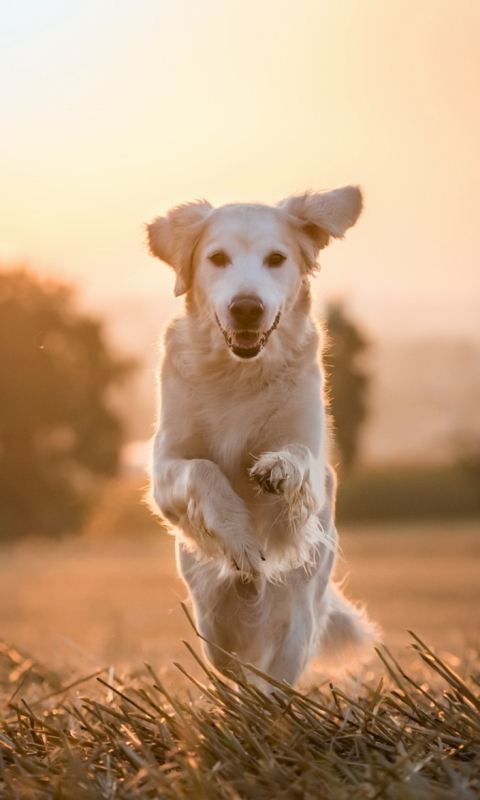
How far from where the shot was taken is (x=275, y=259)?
4938 millimetres

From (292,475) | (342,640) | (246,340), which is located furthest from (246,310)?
(342,640)

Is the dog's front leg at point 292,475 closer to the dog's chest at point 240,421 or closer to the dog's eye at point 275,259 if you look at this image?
the dog's chest at point 240,421

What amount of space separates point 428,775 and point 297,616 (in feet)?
8.88

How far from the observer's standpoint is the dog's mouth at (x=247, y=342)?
469 centimetres

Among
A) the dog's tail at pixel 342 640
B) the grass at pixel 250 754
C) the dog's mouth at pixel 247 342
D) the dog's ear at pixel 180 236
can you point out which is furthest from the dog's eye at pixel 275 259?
the grass at pixel 250 754

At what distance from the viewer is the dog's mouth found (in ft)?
15.4

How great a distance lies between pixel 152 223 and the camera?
5.47 m

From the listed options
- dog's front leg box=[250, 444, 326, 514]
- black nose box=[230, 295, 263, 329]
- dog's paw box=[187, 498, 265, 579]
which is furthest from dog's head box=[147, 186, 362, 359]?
dog's paw box=[187, 498, 265, 579]

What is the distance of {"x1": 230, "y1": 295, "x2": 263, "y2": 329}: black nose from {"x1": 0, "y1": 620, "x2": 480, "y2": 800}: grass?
79.7 inches

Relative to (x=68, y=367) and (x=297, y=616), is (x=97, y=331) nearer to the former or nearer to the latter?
(x=68, y=367)

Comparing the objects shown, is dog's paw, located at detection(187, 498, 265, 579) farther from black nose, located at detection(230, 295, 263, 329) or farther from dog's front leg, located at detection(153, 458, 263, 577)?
black nose, located at detection(230, 295, 263, 329)

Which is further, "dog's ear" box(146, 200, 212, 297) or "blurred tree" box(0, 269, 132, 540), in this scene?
"blurred tree" box(0, 269, 132, 540)

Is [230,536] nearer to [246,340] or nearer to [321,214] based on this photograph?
[246,340]

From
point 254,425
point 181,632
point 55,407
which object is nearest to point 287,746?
point 254,425
